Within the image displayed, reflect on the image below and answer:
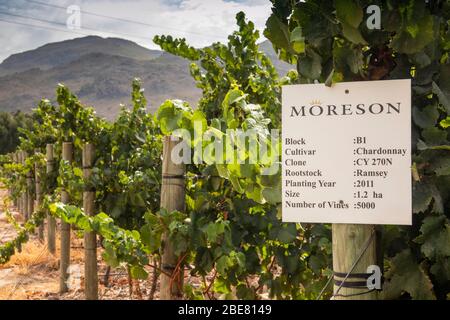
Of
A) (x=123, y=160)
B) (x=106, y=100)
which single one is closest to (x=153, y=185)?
(x=123, y=160)

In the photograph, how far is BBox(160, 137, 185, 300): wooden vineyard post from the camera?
242 cm

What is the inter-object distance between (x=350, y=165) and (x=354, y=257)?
25cm

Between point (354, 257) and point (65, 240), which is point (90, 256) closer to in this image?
point (65, 240)

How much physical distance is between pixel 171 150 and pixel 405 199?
1312mm

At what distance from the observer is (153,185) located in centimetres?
395

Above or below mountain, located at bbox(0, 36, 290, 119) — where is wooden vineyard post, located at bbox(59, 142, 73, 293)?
below

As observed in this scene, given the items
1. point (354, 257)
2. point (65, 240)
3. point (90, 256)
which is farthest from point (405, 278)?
point (65, 240)

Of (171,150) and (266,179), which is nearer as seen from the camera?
(266,179)

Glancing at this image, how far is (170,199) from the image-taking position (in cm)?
242

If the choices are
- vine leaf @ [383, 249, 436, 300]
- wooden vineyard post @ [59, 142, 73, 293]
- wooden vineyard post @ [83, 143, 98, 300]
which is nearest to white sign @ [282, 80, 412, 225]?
vine leaf @ [383, 249, 436, 300]

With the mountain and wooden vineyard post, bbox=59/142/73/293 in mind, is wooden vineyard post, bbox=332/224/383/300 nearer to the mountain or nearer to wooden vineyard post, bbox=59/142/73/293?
wooden vineyard post, bbox=59/142/73/293

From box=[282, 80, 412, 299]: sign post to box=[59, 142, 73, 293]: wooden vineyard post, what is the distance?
4.30 m

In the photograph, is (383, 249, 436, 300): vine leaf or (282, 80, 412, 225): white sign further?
(383, 249, 436, 300): vine leaf
